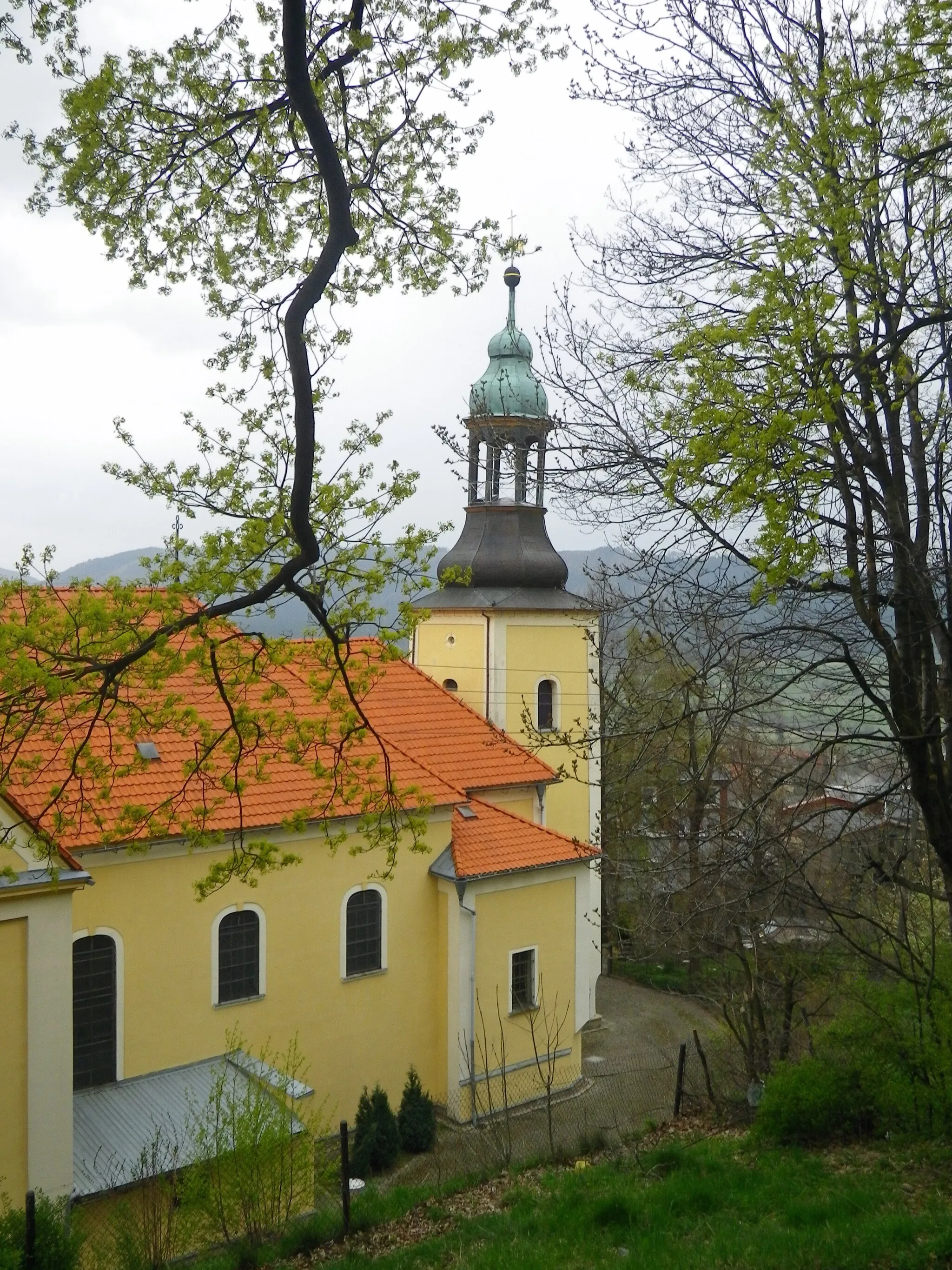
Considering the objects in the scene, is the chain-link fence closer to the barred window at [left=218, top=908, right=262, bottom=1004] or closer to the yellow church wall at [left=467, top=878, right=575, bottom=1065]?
the yellow church wall at [left=467, top=878, right=575, bottom=1065]

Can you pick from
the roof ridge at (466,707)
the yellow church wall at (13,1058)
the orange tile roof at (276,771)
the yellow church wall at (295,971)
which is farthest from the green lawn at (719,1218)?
the roof ridge at (466,707)

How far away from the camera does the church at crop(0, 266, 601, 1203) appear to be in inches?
395

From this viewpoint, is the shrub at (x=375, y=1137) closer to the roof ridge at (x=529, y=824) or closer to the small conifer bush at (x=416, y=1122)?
the small conifer bush at (x=416, y=1122)

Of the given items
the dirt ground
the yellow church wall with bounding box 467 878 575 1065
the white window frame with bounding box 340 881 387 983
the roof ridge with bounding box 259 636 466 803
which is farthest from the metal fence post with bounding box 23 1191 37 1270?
the dirt ground

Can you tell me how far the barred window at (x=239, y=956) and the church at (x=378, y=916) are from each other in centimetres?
2

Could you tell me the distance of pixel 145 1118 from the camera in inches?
462

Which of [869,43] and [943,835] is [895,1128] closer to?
[943,835]

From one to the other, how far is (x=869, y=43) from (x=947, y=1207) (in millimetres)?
7153

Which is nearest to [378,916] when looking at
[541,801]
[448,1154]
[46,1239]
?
[448,1154]

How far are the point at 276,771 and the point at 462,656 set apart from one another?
6449mm

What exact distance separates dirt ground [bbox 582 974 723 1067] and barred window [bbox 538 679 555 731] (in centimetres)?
611

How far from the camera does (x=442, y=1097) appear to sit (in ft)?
50.6

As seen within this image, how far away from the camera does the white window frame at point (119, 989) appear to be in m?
12.4

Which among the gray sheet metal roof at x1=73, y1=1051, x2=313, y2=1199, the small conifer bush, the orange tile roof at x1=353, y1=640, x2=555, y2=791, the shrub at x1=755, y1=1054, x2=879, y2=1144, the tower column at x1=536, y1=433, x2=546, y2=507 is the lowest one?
the small conifer bush
